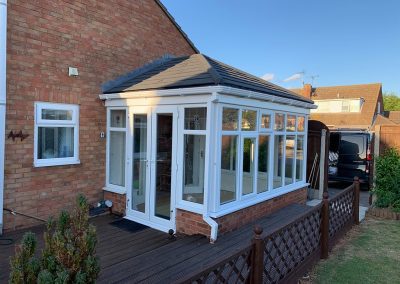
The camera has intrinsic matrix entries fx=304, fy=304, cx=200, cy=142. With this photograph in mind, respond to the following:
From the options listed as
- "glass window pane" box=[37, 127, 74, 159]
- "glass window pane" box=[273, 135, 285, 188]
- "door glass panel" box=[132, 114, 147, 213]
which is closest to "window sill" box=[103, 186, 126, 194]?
"door glass panel" box=[132, 114, 147, 213]

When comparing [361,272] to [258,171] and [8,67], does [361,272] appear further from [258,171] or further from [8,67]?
[8,67]

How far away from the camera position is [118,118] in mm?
7055

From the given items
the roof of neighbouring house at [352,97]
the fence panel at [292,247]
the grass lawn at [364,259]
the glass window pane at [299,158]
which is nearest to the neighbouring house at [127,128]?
the glass window pane at [299,158]

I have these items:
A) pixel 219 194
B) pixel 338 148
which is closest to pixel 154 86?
pixel 219 194

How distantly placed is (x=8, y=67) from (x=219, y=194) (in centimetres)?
444

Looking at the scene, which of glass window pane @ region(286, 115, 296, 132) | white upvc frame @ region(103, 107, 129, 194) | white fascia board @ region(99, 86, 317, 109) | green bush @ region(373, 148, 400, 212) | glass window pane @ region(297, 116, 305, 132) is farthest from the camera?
glass window pane @ region(297, 116, 305, 132)

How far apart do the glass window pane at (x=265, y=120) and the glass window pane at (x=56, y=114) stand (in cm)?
415

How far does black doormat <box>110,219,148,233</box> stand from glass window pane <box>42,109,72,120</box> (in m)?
2.45

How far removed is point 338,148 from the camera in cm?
1191

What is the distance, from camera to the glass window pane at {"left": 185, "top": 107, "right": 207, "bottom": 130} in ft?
18.0

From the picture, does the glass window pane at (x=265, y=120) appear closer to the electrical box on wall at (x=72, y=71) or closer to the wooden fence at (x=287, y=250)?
the wooden fence at (x=287, y=250)

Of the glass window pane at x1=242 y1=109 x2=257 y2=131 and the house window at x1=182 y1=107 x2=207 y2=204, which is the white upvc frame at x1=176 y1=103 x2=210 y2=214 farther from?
the glass window pane at x1=242 y1=109 x2=257 y2=131

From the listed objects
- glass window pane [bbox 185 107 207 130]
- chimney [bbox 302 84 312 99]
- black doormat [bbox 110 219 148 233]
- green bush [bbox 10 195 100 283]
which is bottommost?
black doormat [bbox 110 219 148 233]

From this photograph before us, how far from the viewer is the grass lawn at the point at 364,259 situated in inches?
184
